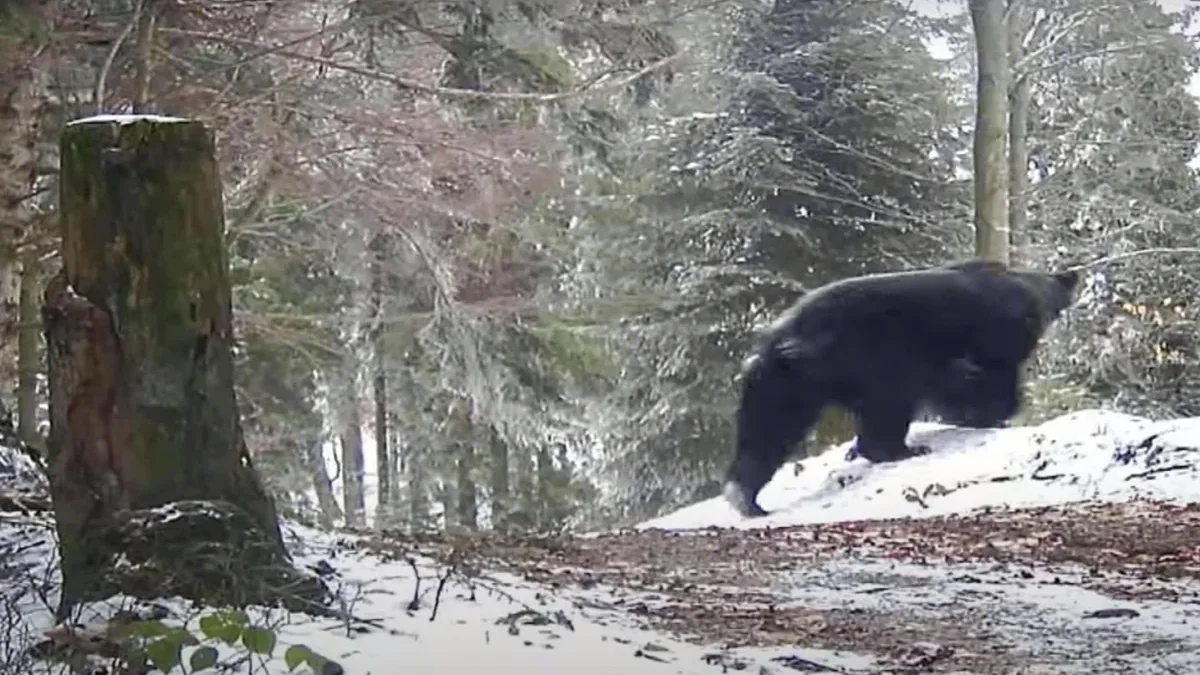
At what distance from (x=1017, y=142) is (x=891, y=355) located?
0.31 m

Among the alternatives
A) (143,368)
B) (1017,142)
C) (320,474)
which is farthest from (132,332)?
(1017,142)

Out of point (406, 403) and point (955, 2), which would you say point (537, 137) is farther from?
point (955, 2)

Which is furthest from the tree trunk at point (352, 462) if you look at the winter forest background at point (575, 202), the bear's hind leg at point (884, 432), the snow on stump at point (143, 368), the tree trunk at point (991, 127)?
the tree trunk at point (991, 127)

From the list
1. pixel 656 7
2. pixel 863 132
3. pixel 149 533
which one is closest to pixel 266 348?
pixel 149 533

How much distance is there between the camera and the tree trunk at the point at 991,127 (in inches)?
69.1

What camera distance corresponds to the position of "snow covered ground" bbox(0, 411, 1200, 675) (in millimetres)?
1419

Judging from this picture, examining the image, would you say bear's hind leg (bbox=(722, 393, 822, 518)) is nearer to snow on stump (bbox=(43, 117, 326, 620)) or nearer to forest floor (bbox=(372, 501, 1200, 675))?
forest floor (bbox=(372, 501, 1200, 675))

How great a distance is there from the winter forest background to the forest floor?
7.5 inches

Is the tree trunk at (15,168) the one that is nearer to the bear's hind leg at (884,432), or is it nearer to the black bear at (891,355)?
Result: the black bear at (891,355)

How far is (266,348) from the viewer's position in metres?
1.97

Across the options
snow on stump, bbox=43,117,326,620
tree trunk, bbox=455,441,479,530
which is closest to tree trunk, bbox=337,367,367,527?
tree trunk, bbox=455,441,479,530

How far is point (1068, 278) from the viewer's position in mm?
1770

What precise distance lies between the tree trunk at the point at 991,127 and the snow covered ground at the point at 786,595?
25 centimetres

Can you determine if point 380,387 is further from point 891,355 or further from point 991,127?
point 991,127
